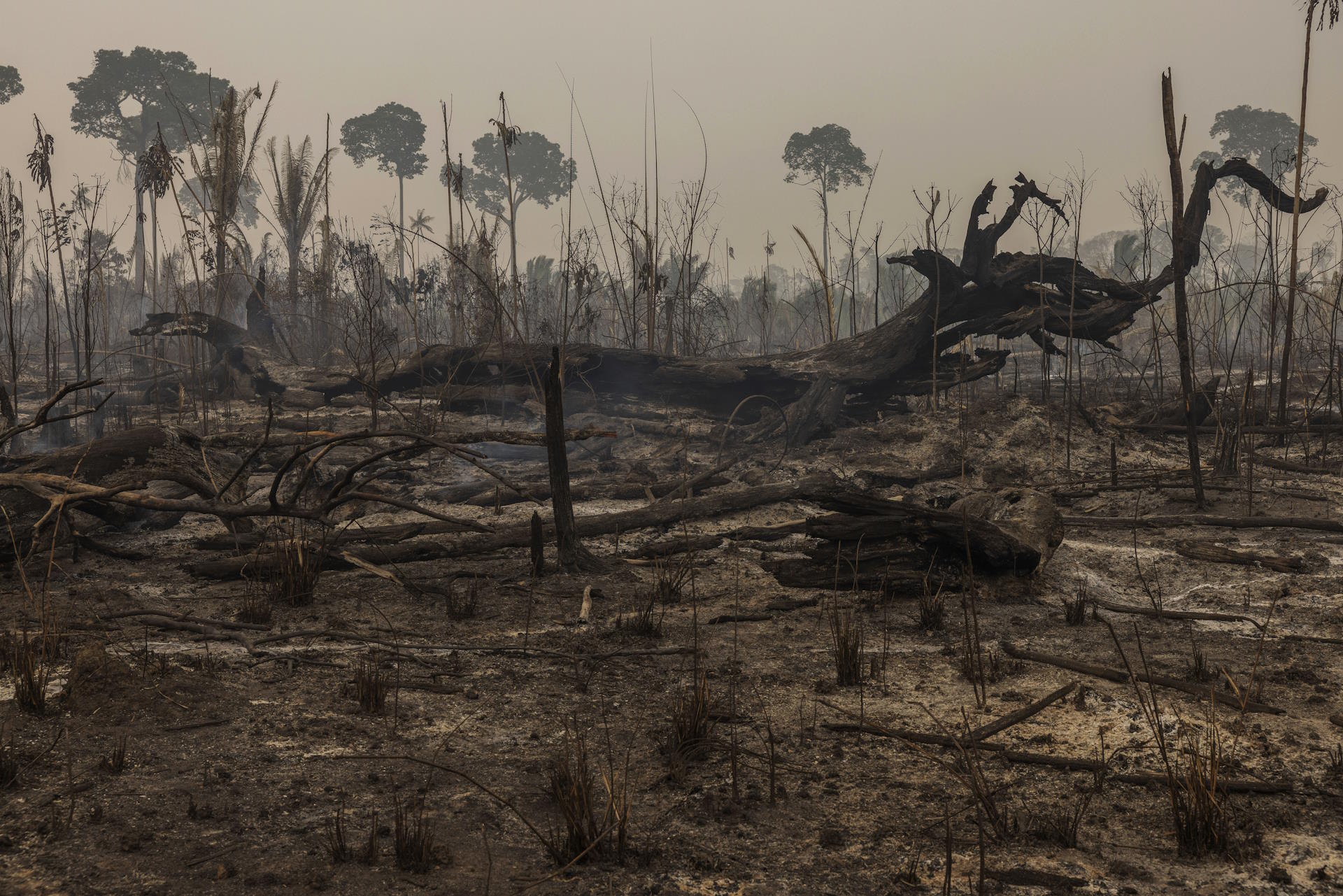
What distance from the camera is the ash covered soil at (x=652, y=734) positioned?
2.08 metres

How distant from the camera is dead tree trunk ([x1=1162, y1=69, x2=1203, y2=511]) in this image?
19.7ft

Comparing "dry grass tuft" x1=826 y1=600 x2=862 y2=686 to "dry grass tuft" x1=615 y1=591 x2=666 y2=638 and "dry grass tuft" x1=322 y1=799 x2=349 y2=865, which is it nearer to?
"dry grass tuft" x1=615 y1=591 x2=666 y2=638

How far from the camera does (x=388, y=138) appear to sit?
42.2 metres

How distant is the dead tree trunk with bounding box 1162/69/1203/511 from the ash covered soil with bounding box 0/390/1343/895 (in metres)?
1.07

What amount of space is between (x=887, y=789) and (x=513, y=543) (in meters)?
3.45

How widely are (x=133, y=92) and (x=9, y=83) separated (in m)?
4.02

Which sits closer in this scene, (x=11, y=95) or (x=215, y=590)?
(x=215, y=590)

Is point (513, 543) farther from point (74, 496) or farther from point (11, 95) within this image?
point (11, 95)

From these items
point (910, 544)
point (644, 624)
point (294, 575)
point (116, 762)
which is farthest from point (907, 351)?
point (116, 762)

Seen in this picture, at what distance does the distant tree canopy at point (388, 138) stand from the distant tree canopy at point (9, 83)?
12705mm

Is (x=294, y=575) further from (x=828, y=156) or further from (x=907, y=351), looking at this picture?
(x=828, y=156)

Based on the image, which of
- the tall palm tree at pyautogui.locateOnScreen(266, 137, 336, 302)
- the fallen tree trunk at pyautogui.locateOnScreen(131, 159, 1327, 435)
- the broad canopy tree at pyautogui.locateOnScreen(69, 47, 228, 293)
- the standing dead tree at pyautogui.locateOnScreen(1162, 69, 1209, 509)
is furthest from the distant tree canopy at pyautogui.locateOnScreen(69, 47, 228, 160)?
the standing dead tree at pyautogui.locateOnScreen(1162, 69, 1209, 509)

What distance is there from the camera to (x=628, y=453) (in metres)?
9.39

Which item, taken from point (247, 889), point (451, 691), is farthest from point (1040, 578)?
point (247, 889)
